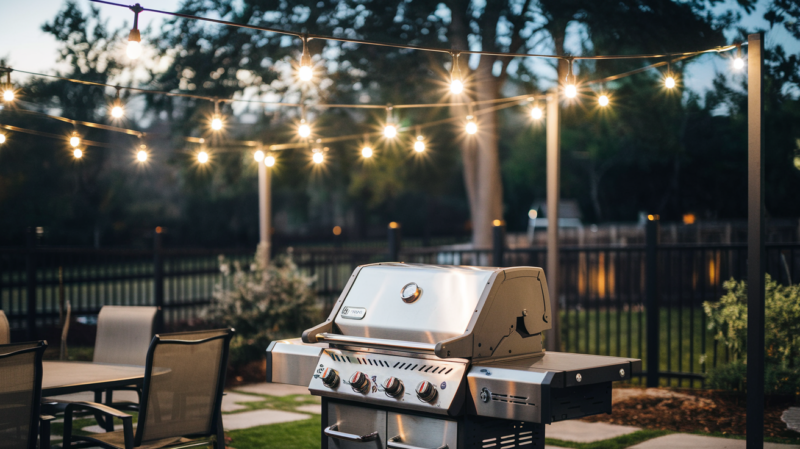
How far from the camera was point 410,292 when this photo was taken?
412 centimetres

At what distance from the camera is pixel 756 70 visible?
16.3 feet

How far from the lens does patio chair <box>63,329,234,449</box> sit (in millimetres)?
4102

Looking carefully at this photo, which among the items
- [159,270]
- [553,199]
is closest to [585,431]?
[553,199]

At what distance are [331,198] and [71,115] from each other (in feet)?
76.7

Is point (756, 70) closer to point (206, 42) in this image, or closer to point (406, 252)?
point (406, 252)

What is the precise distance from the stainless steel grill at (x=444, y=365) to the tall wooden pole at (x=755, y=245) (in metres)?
1.41

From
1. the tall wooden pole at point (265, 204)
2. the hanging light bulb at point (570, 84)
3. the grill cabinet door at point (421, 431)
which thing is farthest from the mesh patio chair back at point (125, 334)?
the tall wooden pole at point (265, 204)

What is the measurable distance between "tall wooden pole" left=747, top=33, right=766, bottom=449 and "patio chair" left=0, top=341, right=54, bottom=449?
14.2ft

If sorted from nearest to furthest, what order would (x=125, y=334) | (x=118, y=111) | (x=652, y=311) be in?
(x=125, y=334) < (x=118, y=111) < (x=652, y=311)

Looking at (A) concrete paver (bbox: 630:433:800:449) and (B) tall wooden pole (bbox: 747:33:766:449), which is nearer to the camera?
(B) tall wooden pole (bbox: 747:33:766:449)

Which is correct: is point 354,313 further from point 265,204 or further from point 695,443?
point 265,204

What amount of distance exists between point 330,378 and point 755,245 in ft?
9.69

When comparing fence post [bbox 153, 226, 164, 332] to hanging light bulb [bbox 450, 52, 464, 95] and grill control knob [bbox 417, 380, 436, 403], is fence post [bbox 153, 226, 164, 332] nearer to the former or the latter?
hanging light bulb [bbox 450, 52, 464, 95]

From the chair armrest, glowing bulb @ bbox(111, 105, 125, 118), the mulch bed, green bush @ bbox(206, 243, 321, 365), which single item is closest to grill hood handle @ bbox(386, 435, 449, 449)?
the chair armrest
